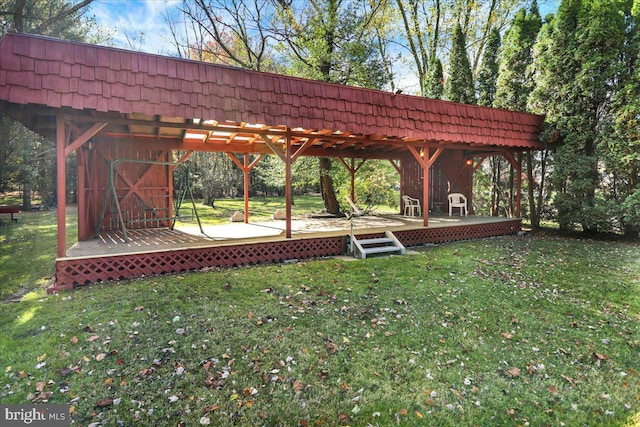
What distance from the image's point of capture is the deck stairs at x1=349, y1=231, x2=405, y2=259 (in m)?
6.83

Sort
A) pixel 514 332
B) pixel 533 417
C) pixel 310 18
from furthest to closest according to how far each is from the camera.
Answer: pixel 310 18, pixel 514 332, pixel 533 417

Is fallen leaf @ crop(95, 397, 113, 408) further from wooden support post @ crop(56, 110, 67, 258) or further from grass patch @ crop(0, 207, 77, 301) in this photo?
grass patch @ crop(0, 207, 77, 301)

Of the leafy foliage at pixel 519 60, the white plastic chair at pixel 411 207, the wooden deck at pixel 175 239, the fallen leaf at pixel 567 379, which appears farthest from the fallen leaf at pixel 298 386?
the leafy foliage at pixel 519 60

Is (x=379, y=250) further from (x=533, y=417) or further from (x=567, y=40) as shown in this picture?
(x=567, y=40)

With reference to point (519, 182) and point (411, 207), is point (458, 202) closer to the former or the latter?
→ point (411, 207)

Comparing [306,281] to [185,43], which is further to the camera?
[185,43]

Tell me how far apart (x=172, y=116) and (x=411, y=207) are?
8.17 metres

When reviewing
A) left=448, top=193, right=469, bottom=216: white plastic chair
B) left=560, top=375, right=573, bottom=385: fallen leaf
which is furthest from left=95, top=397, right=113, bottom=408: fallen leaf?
left=448, top=193, right=469, bottom=216: white plastic chair

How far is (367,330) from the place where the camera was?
141 inches

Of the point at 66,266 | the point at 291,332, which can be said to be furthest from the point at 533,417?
the point at 66,266

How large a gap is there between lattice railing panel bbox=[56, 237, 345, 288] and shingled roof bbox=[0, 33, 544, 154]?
2193mm

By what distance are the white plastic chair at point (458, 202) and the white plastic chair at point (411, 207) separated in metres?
1.01

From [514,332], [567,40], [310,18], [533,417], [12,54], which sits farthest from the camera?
[310,18]

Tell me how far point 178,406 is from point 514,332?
10.8 ft
